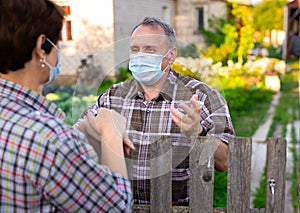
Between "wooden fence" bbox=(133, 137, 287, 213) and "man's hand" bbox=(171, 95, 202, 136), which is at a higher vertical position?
"man's hand" bbox=(171, 95, 202, 136)

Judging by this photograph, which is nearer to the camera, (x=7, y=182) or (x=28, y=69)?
(x=7, y=182)

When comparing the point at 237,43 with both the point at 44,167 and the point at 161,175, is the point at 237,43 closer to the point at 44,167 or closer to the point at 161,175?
the point at 161,175

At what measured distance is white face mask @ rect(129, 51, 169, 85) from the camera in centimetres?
193

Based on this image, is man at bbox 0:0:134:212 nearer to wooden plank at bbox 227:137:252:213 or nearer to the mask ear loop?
the mask ear loop

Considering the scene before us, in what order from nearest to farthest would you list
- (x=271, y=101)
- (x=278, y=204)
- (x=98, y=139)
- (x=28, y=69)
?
(x=28, y=69) < (x=98, y=139) < (x=278, y=204) < (x=271, y=101)

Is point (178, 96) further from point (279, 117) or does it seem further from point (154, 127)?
point (279, 117)

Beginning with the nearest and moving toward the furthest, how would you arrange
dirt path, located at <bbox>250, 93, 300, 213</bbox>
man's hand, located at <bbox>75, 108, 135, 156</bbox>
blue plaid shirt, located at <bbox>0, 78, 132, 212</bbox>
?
1. blue plaid shirt, located at <bbox>0, 78, 132, 212</bbox>
2. man's hand, located at <bbox>75, 108, 135, 156</bbox>
3. dirt path, located at <bbox>250, 93, 300, 213</bbox>

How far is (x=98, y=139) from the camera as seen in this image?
158 cm

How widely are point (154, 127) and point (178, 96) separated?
18 cm

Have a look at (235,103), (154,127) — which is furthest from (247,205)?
(235,103)

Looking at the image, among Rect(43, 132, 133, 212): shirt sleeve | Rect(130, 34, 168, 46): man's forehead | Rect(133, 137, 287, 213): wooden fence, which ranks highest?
Rect(130, 34, 168, 46): man's forehead

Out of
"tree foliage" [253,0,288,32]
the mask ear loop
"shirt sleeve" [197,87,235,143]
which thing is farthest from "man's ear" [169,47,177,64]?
"tree foliage" [253,0,288,32]

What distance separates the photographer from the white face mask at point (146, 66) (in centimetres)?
193

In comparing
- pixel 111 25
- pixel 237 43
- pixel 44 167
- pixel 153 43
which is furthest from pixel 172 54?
pixel 237 43
